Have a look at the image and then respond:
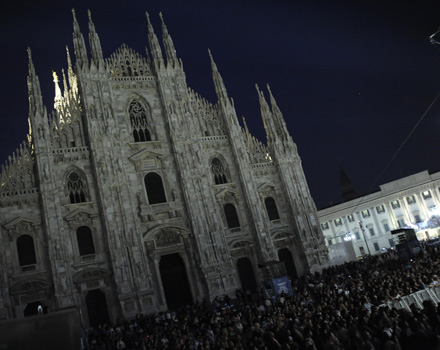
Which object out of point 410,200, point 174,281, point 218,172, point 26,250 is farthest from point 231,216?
point 410,200

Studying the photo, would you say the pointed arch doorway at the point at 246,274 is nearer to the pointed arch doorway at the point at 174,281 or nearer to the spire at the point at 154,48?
the pointed arch doorway at the point at 174,281

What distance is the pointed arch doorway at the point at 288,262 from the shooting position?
37.7 meters

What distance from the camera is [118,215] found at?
104ft

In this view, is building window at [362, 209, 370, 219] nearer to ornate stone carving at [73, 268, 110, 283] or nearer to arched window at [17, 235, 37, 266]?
Result: ornate stone carving at [73, 268, 110, 283]

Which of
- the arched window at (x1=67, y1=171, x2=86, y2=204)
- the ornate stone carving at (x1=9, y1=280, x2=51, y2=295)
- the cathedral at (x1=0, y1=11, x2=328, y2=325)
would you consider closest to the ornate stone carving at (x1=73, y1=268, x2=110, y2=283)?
the cathedral at (x1=0, y1=11, x2=328, y2=325)

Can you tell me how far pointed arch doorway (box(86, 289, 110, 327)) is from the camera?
96.9ft

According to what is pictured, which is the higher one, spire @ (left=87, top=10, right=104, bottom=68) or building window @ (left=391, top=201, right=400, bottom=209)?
spire @ (left=87, top=10, right=104, bottom=68)

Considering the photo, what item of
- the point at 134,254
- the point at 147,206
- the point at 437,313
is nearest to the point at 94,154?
the point at 147,206

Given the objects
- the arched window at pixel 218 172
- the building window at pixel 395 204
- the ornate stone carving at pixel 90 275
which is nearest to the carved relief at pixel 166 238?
the ornate stone carving at pixel 90 275

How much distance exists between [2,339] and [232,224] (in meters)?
32.3

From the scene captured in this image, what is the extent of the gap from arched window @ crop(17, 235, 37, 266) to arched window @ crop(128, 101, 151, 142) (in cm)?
1185

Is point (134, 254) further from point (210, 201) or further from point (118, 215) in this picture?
point (210, 201)

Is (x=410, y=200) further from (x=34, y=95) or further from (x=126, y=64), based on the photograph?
(x=34, y=95)

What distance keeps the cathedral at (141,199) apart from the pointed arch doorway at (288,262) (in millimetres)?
101
